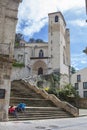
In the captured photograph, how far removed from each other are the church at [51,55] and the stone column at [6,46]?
3616 cm

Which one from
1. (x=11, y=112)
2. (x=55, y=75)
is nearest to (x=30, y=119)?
(x=11, y=112)

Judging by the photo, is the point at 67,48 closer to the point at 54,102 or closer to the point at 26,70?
the point at 26,70

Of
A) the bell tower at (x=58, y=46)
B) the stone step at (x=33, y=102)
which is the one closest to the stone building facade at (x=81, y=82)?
the bell tower at (x=58, y=46)

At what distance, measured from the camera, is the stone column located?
44.0 ft

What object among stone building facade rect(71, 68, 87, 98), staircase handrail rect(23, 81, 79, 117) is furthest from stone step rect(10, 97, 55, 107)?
stone building facade rect(71, 68, 87, 98)

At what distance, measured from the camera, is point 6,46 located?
47.8ft

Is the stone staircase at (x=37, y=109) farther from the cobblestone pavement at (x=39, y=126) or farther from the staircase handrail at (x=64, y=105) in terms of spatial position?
the cobblestone pavement at (x=39, y=126)

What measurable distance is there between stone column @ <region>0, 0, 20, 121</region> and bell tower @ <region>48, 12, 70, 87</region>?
36.4 m

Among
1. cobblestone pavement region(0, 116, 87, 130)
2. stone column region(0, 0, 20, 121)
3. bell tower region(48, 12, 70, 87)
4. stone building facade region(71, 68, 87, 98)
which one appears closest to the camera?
cobblestone pavement region(0, 116, 87, 130)

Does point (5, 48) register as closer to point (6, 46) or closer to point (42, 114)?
point (6, 46)

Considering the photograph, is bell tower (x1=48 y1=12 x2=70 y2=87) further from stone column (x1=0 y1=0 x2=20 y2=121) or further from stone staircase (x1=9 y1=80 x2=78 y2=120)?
stone column (x1=0 y1=0 x2=20 y2=121)

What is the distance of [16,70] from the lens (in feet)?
164

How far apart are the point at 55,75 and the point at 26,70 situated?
838cm

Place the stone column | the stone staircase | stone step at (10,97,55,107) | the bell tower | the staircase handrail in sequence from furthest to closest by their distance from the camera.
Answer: the bell tower
stone step at (10,97,55,107)
the staircase handrail
the stone staircase
the stone column
